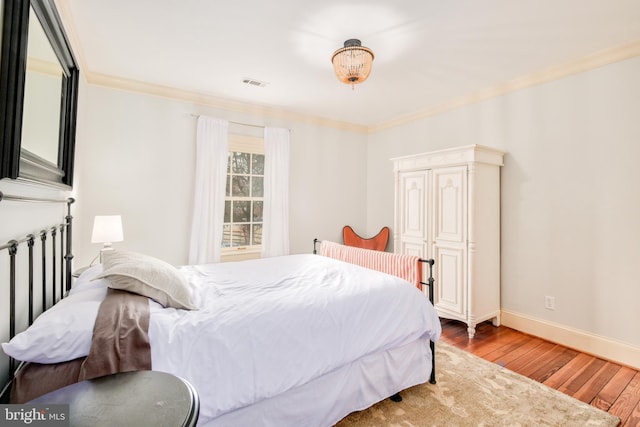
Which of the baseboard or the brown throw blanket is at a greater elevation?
the brown throw blanket

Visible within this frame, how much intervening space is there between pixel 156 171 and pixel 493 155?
3.74 m

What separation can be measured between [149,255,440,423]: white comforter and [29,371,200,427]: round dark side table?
32 centimetres

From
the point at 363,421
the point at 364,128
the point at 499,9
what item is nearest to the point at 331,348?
the point at 363,421

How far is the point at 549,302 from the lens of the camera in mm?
3012

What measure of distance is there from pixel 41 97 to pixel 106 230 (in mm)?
1595

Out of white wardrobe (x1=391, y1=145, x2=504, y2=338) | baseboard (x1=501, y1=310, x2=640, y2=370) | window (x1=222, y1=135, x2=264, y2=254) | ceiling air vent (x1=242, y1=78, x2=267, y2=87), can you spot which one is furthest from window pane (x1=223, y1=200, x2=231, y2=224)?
baseboard (x1=501, y1=310, x2=640, y2=370)

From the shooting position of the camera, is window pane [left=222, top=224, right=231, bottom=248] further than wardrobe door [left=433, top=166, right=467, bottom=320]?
Yes

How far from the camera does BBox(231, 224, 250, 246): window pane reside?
13.3 feet

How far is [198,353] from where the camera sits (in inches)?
52.4

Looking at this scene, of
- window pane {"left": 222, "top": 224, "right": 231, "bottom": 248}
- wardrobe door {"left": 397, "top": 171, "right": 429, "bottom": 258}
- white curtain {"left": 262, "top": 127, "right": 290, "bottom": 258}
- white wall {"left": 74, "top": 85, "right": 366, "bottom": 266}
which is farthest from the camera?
white curtain {"left": 262, "top": 127, "right": 290, "bottom": 258}

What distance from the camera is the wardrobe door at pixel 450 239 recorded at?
3.18m

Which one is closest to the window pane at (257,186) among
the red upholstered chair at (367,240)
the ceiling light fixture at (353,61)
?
the red upholstered chair at (367,240)

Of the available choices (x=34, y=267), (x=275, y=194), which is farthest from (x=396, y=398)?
(x=275, y=194)

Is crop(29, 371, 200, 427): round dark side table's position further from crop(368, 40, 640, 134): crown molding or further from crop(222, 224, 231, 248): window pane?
crop(368, 40, 640, 134): crown molding
